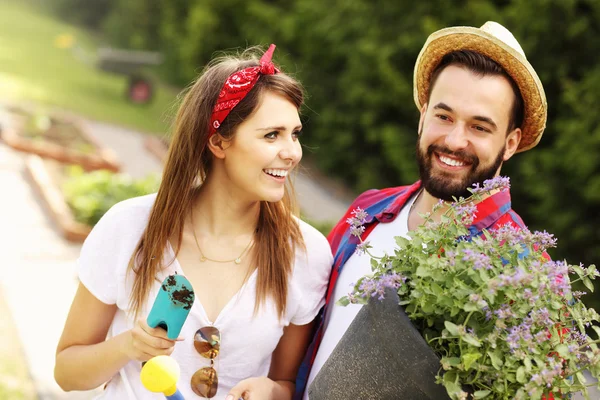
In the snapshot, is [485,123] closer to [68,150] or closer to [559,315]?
[559,315]

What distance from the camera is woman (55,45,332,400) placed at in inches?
84.1

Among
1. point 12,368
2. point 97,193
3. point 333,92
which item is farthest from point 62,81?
point 12,368

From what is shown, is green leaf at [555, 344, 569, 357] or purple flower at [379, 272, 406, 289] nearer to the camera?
green leaf at [555, 344, 569, 357]

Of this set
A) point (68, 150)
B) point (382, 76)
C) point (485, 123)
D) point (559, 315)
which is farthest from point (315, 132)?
point (559, 315)

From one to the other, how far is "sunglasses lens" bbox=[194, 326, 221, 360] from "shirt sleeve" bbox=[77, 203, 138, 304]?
272 mm

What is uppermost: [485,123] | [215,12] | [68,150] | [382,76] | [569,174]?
[215,12]

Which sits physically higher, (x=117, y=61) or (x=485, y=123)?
(x=117, y=61)

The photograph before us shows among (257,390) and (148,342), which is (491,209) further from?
(148,342)

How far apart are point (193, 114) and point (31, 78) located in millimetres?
12349

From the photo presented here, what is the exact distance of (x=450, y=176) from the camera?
7.71 ft

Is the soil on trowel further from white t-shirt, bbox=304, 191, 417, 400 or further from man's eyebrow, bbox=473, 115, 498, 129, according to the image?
man's eyebrow, bbox=473, 115, 498, 129

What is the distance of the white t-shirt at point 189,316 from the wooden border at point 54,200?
4484 millimetres

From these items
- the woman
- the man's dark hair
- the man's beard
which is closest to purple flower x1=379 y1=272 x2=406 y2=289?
the woman

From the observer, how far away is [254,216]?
7.64ft
